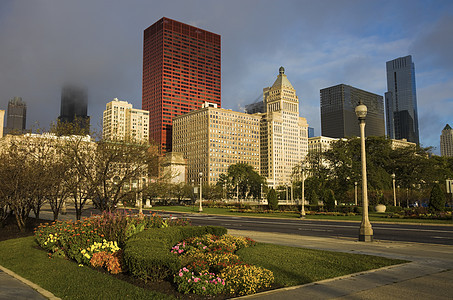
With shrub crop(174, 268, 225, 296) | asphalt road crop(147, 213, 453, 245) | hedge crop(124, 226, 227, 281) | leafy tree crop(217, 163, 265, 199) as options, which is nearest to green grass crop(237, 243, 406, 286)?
shrub crop(174, 268, 225, 296)

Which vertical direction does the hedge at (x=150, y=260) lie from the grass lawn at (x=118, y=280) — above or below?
above

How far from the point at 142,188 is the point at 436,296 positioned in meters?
15.4

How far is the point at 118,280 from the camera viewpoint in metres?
8.98

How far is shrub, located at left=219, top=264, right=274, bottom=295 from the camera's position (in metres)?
8.14

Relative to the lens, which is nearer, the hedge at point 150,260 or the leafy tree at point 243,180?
the hedge at point 150,260

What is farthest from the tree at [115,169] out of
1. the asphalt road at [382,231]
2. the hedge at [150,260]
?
the asphalt road at [382,231]

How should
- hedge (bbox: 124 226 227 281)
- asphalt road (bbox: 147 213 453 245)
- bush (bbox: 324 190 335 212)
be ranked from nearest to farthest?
1. hedge (bbox: 124 226 227 281)
2. asphalt road (bbox: 147 213 453 245)
3. bush (bbox: 324 190 335 212)

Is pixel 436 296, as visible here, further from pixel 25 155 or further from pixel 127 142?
pixel 25 155

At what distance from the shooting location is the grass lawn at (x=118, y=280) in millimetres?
8068

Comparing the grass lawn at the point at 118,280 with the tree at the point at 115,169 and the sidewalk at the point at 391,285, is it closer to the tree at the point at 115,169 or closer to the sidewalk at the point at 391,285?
the sidewalk at the point at 391,285

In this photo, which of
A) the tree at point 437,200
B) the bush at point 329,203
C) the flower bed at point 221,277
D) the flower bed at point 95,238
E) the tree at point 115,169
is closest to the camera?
the flower bed at point 221,277

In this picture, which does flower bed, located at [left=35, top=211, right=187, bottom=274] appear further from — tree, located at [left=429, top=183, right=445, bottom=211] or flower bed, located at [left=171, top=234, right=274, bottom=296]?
tree, located at [left=429, top=183, right=445, bottom=211]

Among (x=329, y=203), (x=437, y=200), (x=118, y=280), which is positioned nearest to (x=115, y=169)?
(x=118, y=280)

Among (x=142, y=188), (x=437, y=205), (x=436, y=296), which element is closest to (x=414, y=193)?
(x=437, y=205)
